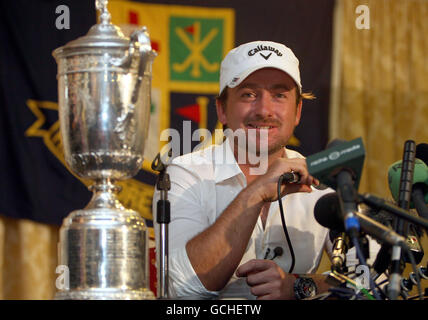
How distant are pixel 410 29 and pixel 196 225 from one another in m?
2.43

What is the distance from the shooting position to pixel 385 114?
3816mm

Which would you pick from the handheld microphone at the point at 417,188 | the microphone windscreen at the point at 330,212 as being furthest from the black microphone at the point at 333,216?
the handheld microphone at the point at 417,188

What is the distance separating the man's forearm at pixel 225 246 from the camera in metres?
1.70

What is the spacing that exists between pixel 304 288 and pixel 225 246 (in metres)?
0.23

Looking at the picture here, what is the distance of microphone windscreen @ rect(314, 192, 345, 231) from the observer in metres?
1.26

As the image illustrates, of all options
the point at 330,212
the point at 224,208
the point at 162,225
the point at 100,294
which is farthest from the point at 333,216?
the point at 224,208

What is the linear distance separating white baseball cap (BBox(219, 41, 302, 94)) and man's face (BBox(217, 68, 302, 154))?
0.04m

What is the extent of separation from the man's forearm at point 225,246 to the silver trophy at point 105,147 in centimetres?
45

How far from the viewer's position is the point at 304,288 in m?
1.57

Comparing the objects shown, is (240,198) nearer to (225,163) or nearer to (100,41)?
(225,163)

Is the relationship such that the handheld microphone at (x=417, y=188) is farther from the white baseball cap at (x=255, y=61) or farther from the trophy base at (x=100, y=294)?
the white baseball cap at (x=255, y=61)
